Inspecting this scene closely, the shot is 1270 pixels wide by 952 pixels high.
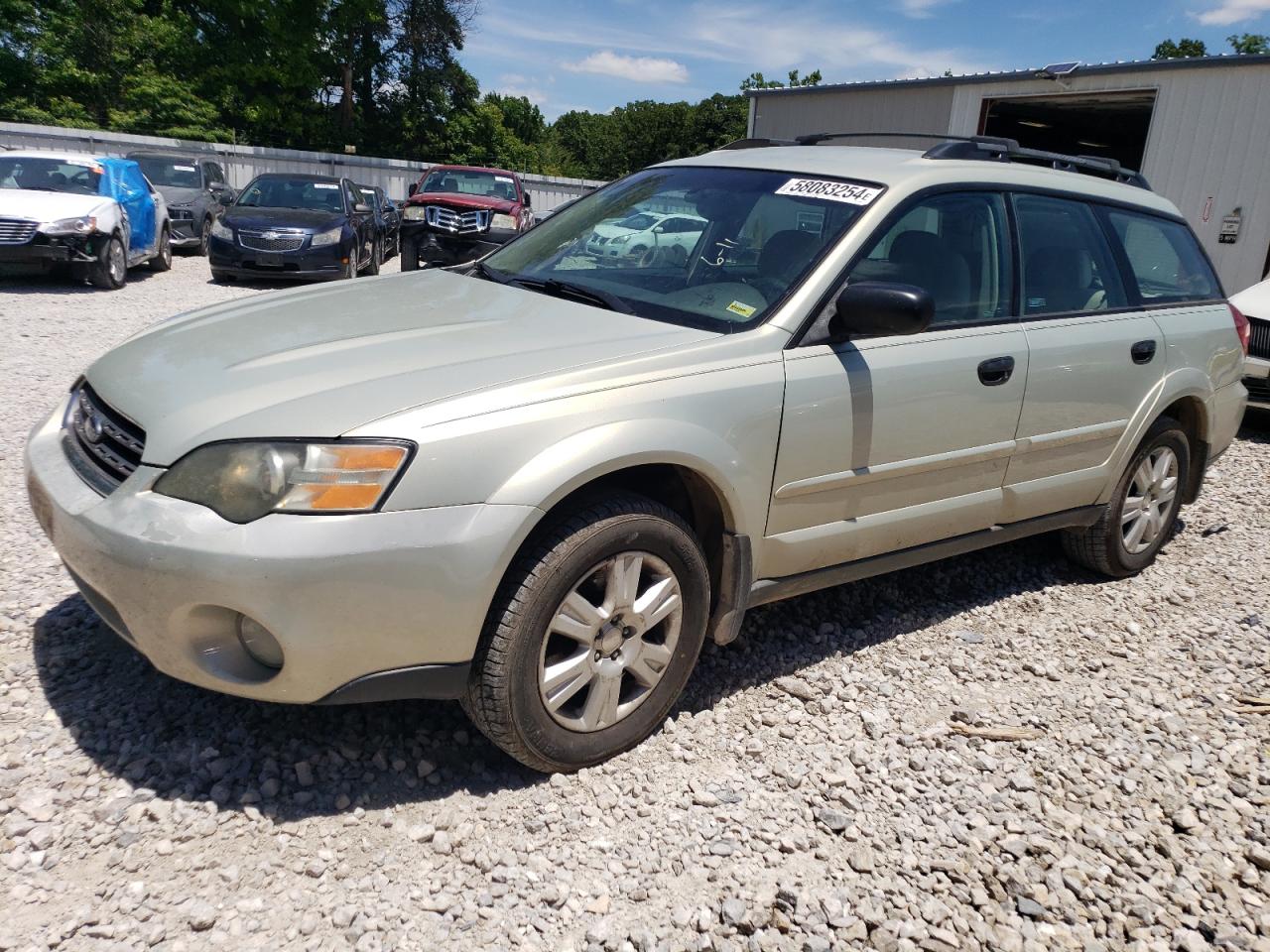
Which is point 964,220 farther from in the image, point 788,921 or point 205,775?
point 205,775

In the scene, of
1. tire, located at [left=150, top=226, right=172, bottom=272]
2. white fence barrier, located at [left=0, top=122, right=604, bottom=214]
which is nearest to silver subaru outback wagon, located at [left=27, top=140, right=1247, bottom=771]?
tire, located at [left=150, top=226, right=172, bottom=272]

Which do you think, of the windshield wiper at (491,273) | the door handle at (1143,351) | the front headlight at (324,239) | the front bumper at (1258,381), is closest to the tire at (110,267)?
the front headlight at (324,239)

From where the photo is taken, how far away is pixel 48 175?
452 inches

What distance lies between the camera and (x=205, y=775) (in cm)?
270

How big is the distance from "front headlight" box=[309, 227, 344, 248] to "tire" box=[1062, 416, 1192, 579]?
1025cm

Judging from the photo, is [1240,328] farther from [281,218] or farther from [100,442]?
[281,218]

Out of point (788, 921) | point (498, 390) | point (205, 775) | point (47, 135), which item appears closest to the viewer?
point (788, 921)

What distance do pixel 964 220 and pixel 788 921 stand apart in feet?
8.33

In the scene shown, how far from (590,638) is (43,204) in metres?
10.7

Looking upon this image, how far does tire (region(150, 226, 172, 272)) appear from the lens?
13.3m

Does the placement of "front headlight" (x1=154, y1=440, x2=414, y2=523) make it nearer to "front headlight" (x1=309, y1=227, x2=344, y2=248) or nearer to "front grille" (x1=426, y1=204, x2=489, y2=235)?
"front headlight" (x1=309, y1=227, x2=344, y2=248)

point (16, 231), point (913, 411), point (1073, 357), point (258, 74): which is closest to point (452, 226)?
point (16, 231)

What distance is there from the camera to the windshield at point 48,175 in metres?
11.3

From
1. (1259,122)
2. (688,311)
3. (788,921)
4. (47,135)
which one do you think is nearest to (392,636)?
(788,921)
